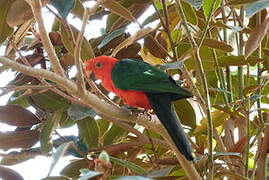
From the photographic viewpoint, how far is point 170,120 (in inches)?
56.0

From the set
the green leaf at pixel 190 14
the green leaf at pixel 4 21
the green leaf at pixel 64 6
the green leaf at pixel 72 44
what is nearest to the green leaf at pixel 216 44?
the green leaf at pixel 190 14

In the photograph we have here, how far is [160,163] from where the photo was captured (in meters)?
1.62

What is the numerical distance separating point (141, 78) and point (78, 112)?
0.90 feet

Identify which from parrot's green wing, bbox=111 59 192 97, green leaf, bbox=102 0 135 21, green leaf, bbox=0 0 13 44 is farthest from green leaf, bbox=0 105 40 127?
green leaf, bbox=102 0 135 21

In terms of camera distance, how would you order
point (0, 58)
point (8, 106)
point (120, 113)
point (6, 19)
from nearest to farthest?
1. point (0, 58)
2. point (120, 113)
3. point (6, 19)
4. point (8, 106)

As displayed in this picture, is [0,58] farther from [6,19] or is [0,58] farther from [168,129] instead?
[168,129]

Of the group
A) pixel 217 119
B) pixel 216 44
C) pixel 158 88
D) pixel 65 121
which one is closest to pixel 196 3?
pixel 216 44

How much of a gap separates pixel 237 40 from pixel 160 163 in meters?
0.55

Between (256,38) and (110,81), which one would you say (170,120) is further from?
(110,81)

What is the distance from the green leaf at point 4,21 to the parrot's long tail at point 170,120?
0.50 metres

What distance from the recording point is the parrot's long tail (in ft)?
4.34

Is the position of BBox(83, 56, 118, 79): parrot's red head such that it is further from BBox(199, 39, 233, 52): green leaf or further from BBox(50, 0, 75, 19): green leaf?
BBox(50, 0, 75, 19): green leaf

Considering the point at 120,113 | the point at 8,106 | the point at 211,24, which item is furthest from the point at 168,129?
the point at 8,106

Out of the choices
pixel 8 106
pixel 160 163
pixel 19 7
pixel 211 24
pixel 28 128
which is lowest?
pixel 160 163
